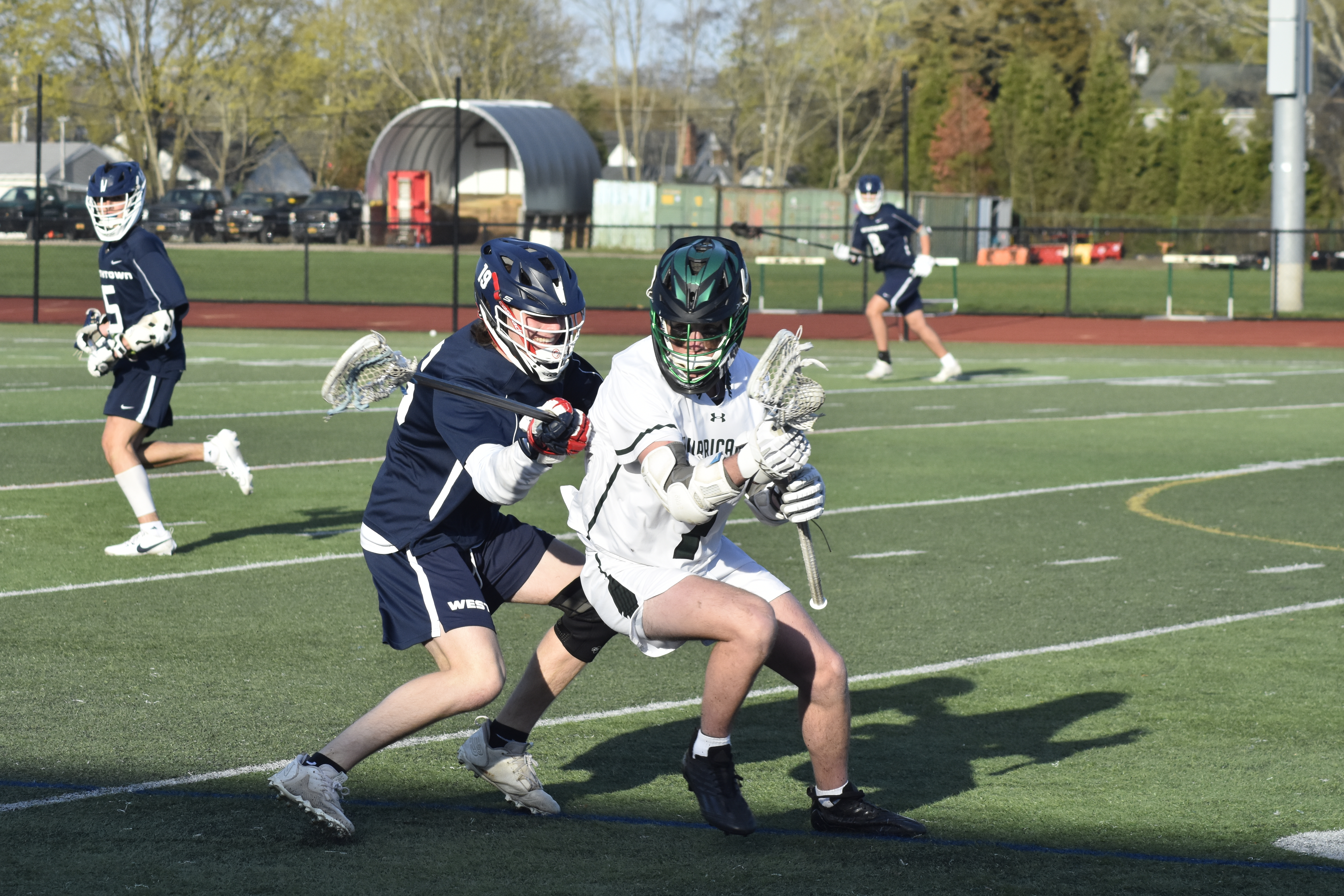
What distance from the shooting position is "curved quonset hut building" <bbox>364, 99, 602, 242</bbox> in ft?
200

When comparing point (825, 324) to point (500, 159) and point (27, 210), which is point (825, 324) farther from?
point (500, 159)

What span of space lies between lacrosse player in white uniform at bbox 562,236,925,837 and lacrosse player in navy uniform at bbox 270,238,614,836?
20 centimetres

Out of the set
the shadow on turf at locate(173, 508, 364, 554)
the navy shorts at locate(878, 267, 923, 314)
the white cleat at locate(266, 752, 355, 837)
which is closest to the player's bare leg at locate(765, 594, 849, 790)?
the white cleat at locate(266, 752, 355, 837)

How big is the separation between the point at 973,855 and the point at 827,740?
51 cm

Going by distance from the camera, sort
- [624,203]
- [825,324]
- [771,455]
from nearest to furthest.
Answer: [771,455] < [825,324] < [624,203]

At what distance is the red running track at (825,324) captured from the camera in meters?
27.5

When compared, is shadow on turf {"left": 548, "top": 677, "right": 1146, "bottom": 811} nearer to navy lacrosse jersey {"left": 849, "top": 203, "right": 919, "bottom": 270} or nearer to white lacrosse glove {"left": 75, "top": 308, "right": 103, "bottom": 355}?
white lacrosse glove {"left": 75, "top": 308, "right": 103, "bottom": 355}

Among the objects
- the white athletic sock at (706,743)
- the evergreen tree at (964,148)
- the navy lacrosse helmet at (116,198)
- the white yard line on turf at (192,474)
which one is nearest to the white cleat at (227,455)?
the navy lacrosse helmet at (116,198)

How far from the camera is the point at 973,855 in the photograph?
463 centimetres

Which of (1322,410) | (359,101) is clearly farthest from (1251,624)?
(359,101)

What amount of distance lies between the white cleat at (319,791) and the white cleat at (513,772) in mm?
487

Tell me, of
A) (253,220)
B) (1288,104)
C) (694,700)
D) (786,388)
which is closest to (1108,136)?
(253,220)

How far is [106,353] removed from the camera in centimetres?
907

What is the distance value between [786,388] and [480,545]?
4.46ft
